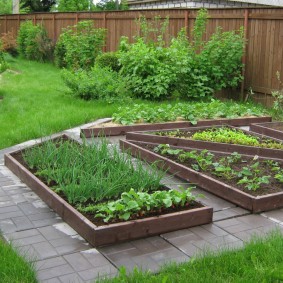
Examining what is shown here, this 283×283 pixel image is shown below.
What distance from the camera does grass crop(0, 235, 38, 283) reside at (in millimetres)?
3500

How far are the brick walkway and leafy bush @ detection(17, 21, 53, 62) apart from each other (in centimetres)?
1738

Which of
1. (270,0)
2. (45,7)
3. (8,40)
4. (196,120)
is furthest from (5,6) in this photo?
(196,120)

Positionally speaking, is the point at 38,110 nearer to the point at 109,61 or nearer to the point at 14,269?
the point at 109,61

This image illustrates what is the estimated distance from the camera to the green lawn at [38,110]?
8.31 meters

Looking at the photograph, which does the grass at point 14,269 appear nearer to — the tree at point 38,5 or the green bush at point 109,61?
the green bush at point 109,61

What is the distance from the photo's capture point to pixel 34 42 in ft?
74.1

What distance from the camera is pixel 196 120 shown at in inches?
335

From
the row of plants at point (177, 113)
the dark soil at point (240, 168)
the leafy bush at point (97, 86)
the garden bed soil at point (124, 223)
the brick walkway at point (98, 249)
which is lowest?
the brick walkway at point (98, 249)

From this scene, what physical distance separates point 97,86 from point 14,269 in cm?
770

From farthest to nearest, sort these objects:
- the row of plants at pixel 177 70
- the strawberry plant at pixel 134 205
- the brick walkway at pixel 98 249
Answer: the row of plants at pixel 177 70, the strawberry plant at pixel 134 205, the brick walkway at pixel 98 249

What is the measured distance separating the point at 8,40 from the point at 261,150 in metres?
17.2

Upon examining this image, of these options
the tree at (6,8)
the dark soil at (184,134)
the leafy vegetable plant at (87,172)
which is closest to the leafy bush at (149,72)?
the dark soil at (184,134)

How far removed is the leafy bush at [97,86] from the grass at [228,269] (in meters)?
7.22

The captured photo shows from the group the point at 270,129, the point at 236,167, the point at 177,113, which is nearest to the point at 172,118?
the point at 177,113
